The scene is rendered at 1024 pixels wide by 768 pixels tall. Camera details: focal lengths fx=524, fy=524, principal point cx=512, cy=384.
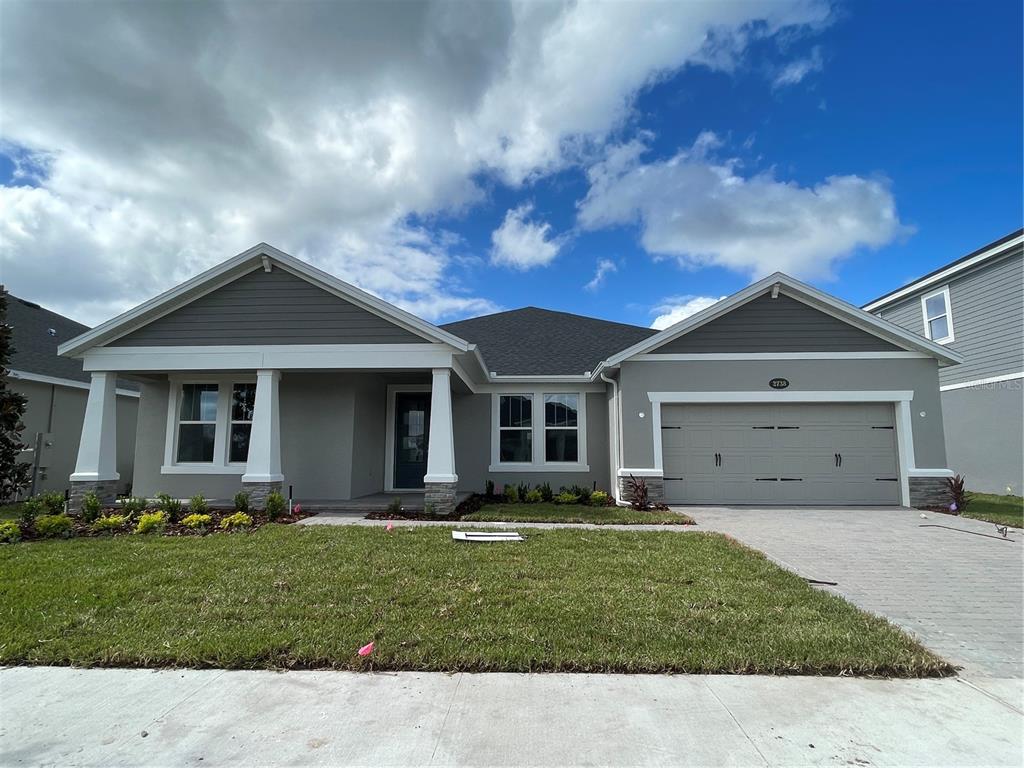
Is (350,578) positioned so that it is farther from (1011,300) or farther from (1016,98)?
(1011,300)

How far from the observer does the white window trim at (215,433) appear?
11.7 m

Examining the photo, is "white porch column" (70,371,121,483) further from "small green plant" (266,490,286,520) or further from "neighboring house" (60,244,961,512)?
"small green plant" (266,490,286,520)

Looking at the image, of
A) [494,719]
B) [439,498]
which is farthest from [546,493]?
[494,719]

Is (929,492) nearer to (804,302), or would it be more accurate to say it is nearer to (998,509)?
(998,509)

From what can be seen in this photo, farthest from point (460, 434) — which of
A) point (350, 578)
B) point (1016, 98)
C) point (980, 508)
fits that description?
point (1016, 98)

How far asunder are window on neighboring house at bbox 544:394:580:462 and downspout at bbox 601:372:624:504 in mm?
1131

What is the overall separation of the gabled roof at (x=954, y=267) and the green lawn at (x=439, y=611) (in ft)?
43.6

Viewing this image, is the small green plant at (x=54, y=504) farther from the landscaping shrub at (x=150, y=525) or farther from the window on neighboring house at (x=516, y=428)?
the window on neighboring house at (x=516, y=428)

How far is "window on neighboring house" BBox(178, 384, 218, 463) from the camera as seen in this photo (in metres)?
11.9

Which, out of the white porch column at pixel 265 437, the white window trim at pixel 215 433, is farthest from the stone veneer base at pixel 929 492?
the white window trim at pixel 215 433

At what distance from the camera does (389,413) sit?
13594mm

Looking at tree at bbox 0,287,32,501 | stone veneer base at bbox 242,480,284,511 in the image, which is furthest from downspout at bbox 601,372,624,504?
tree at bbox 0,287,32,501

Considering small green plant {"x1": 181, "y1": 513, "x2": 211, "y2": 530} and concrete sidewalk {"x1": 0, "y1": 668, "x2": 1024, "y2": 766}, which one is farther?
small green plant {"x1": 181, "y1": 513, "x2": 211, "y2": 530}

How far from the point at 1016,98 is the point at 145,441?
19.8 metres
